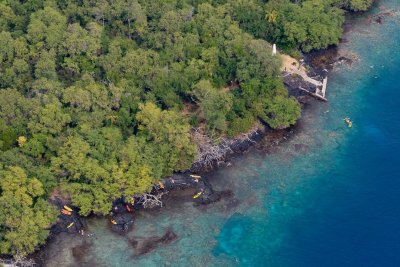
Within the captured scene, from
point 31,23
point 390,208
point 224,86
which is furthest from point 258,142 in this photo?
point 31,23

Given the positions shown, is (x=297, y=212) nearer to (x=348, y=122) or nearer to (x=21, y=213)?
(x=348, y=122)

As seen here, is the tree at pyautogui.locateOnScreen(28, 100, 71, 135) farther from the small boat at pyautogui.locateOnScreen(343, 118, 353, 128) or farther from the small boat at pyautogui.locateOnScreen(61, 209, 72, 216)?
the small boat at pyautogui.locateOnScreen(343, 118, 353, 128)

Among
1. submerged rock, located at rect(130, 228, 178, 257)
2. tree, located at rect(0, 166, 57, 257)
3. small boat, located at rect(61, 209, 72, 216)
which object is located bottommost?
submerged rock, located at rect(130, 228, 178, 257)

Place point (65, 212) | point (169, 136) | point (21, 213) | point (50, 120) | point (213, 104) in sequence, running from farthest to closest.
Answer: point (213, 104) < point (50, 120) < point (169, 136) < point (65, 212) < point (21, 213)

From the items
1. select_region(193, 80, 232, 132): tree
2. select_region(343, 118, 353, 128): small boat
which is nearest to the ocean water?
select_region(343, 118, 353, 128): small boat

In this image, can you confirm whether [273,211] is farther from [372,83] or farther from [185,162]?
[372,83]

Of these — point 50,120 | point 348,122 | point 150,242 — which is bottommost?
point 150,242

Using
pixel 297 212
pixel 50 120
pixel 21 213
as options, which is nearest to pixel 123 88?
pixel 50 120
